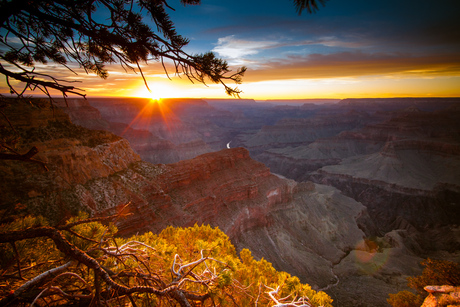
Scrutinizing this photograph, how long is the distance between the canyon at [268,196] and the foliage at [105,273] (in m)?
0.59

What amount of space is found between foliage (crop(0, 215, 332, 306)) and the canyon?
59cm

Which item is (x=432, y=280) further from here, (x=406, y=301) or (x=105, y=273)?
(x=105, y=273)

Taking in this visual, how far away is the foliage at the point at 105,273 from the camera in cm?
266

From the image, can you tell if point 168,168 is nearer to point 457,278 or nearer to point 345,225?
point 457,278

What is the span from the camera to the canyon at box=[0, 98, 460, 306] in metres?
17.4

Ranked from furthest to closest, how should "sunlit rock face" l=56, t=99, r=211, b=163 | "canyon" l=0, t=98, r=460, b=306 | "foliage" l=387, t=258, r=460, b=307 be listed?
"sunlit rock face" l=56, t=99, r=211, b=163 → "canyon" l=0, t=98, r=460, b=306 → "foliage" l=387, t=258, r=460, b=307

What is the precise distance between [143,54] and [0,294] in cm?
443

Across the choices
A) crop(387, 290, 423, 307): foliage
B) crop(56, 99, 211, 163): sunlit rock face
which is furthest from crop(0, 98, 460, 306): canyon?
crop(387, 290, 423, 307): foliage

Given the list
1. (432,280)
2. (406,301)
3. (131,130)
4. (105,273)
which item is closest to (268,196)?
(406,301)

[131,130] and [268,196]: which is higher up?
[131,130]

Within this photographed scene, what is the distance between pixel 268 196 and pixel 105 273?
33374mm

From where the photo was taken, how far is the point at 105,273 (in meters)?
2.60

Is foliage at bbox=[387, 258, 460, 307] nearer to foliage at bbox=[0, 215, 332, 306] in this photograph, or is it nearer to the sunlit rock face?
foliage at bbox=[0, 215, 332, 306]

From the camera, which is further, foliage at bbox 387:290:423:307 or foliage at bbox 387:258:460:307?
foliage at bbox 387:290:423:307
